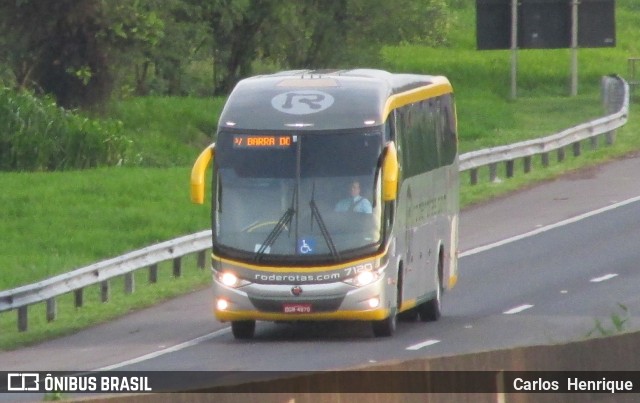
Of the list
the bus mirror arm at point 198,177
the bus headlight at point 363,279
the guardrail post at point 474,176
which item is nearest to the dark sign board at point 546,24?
the guardrail post at point 474,176

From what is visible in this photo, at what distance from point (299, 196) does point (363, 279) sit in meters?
1.15

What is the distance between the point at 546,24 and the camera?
154 ft

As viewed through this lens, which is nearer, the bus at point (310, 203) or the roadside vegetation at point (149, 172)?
the bus at point (310, 203)

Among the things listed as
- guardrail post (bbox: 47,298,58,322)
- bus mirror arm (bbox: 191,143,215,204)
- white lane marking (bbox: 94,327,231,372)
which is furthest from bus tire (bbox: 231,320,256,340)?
guardrail post (bbox: 47,298,58,322)

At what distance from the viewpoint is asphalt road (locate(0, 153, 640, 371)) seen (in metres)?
17.1

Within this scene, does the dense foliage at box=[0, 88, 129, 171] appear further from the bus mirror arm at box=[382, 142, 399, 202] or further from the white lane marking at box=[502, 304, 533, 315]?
the bus mirror arm at box=[382, 142, 399, 202]

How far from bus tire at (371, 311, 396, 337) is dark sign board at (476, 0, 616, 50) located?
2949cm

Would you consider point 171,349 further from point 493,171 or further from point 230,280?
point 493,171

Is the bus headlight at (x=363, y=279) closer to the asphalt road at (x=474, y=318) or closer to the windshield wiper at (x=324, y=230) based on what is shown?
the windshield wiper at (x=324, y=230)

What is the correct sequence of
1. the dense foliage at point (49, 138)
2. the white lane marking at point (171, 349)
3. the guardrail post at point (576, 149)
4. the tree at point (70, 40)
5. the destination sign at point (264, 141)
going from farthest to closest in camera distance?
1. the tree at point (70, 40)
2. the dense foliage at point (49, 138)
3. the guardrail post at point (576, 149)
4. the destination sign at point (264, 141)
5. the white lane marking at point (171, 349)

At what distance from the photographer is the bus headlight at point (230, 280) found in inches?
700

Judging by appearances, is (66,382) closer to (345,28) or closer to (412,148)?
(412,148)

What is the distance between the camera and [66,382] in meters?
13.3

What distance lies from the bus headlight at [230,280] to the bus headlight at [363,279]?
115 centimetres
